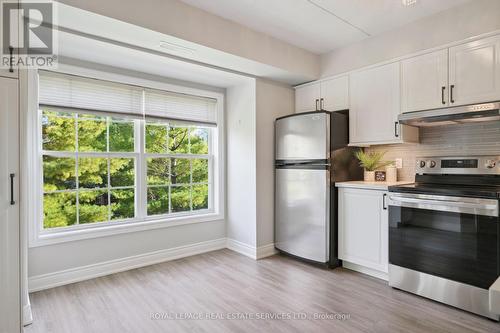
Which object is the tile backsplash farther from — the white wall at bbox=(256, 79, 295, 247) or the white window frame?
the white window frame

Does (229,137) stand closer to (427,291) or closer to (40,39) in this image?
(40,39)

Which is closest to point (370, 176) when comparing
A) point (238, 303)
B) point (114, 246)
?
point (238, 303)

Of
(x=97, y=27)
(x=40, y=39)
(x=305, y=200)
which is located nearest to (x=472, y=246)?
(x=305, y=200)

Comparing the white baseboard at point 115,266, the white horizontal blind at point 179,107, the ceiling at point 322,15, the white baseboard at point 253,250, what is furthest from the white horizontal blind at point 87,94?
the white baseboard at point 253,250

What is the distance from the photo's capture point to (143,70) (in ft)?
11.1

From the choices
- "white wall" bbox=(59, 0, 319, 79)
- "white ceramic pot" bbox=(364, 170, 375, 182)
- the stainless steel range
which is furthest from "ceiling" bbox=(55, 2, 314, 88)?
the stainless steel range

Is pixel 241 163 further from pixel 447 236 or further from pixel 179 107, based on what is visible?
pixel 447 236

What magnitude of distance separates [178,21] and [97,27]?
2.16ft

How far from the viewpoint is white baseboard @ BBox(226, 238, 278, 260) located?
367 centimetres

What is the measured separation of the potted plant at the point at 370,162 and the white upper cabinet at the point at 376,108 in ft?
0.58

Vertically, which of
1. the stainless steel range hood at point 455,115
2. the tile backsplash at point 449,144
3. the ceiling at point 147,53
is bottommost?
the tile backsplash at point 449,144

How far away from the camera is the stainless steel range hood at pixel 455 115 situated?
2.33m

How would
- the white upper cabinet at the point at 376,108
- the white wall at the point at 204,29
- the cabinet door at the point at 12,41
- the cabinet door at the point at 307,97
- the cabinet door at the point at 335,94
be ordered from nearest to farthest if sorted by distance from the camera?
the cabinet door at the point at 12,41
the white wall at the point at 204,29
the white upper cabinet at the point at 376,108
the cabinet door at the point at 335,94
the cabinet door at the point at 307,97

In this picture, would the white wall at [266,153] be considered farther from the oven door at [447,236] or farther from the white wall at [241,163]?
the oven door at [447,236]
